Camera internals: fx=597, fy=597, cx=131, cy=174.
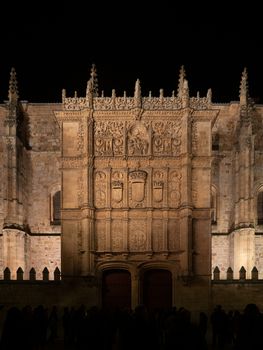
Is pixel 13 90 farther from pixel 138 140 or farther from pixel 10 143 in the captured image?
pixel 138 140

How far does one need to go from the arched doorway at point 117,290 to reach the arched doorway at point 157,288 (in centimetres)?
78

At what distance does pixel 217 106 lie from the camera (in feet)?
119

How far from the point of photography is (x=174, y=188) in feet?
95.2

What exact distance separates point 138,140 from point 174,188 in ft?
9.70

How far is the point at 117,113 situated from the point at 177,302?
951 cm

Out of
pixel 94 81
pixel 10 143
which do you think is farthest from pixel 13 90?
pixel 94 81

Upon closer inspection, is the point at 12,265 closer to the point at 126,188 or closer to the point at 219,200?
the point at 126,188

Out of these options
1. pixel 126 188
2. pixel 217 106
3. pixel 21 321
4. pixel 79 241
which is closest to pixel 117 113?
pixel 126 188

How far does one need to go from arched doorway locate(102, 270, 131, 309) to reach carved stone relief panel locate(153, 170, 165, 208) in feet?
12.4

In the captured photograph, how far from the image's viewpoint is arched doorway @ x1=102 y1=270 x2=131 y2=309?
28.5 m

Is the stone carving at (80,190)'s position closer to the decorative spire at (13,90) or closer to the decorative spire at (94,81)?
the decorative spire at (94,81)

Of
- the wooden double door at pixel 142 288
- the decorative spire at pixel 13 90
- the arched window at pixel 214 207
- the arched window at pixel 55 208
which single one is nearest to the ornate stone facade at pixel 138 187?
→ the wooden double door at pixel 142 288

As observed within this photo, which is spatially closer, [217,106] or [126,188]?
[126,188]

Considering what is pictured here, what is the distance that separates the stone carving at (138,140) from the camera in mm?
29219
